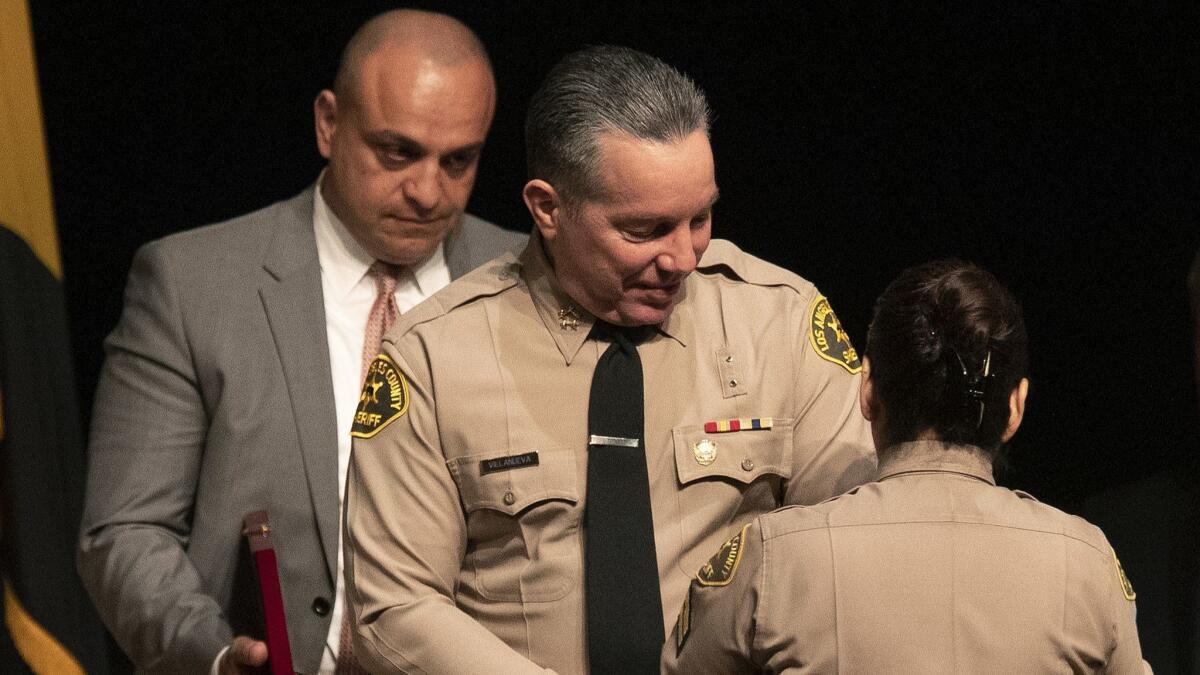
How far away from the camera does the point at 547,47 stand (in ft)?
10.3

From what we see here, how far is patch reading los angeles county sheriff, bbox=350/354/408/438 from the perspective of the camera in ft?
6.47

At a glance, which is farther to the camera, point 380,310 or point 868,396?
point 380,310

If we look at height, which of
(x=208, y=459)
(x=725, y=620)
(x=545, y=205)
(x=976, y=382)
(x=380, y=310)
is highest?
(x=545, y=205)

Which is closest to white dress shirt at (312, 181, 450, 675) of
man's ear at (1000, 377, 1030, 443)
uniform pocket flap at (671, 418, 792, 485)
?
uniform pocket flap at (671, 418, 792, 485)

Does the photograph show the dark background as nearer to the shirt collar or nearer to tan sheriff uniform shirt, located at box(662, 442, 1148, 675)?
the shirt collar

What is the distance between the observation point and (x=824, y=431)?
2.06 meters

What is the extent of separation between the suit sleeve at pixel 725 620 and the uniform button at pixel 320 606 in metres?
0.84

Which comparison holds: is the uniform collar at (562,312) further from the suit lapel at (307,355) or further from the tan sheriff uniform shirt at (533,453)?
the suit lapel at (307,355)

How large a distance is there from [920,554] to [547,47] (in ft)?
5.80

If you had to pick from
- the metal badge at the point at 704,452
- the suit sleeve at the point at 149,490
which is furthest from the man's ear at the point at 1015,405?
the suit sleeve at the point at 149,490

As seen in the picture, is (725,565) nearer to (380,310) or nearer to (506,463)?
(506,463)

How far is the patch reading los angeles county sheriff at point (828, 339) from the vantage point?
2.10 meters

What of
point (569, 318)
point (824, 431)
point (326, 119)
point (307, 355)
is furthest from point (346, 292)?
point (824, 431)

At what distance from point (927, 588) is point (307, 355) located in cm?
124
